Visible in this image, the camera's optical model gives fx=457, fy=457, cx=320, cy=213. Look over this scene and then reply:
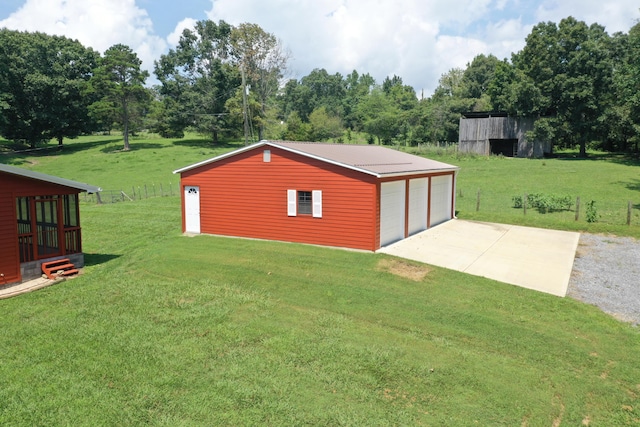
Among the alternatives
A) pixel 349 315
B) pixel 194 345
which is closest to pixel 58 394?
pixel 194 345

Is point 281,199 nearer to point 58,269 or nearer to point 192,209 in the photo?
point 192,209

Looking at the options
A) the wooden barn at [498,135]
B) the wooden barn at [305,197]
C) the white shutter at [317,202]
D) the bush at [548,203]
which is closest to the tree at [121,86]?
the wooden barn at [498,135]

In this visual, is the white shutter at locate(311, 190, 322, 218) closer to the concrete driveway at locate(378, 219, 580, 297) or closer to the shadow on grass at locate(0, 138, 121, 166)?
the concrete driveway at locate(378, 219, 580, 297)

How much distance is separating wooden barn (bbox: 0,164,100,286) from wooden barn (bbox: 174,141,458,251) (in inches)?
198

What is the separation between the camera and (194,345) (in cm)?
823

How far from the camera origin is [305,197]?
16.0m

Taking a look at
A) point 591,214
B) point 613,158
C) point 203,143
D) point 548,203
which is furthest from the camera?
point 203,143

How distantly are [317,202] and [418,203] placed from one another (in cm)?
493

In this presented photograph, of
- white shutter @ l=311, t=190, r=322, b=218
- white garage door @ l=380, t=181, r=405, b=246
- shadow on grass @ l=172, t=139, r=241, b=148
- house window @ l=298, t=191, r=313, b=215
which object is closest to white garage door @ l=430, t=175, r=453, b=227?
white garage door @ l=380, t=181, r=405, b=246

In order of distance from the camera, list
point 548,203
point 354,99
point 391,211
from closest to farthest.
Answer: point 391,211
point 548,203
point 354,99

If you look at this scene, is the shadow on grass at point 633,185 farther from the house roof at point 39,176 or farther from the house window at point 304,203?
the house roof at point 39,176

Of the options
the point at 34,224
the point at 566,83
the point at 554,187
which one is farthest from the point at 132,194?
the point at 566,83

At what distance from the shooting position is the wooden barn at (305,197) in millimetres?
14977

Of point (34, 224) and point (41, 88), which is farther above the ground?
point (41, 88)
